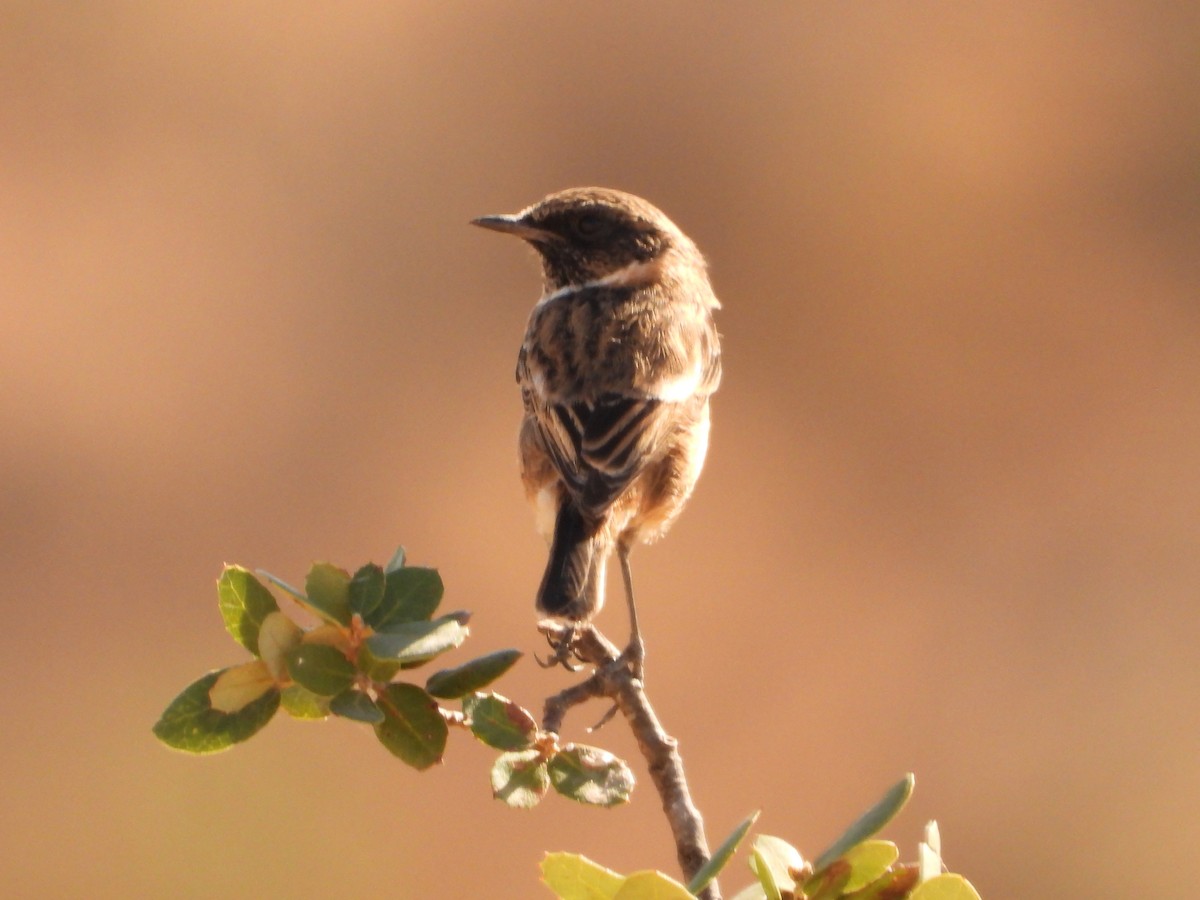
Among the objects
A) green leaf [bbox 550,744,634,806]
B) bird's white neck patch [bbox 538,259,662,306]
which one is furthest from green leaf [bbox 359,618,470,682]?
bird's white neck patch [bbox 538,259,662,306]

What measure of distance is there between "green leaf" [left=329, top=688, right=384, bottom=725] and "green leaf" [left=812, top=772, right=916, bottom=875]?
595 millimetres

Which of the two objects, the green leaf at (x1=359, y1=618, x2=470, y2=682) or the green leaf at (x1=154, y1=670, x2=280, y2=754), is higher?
the green leaf at (x1=359, y1=618, x2=470, y2=682)

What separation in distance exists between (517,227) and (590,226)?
33 cm

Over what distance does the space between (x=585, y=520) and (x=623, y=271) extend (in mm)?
2006

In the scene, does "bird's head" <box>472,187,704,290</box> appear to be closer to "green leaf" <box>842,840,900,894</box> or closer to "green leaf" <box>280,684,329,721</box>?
"green leaf" <box>280,684,329,721</box>

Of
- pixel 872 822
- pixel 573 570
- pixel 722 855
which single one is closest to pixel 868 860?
pixel 872 822

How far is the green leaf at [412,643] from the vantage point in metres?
1.81

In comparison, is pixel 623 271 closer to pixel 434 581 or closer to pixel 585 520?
pixel 585 520

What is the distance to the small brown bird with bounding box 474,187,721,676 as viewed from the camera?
4262mm

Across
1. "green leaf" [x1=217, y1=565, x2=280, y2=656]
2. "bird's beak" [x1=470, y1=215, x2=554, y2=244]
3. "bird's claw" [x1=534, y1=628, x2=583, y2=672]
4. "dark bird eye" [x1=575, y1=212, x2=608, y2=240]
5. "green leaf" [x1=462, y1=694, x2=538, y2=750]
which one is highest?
"dark bird eye" [x1=575, y1=212, x2=608, y2=240]

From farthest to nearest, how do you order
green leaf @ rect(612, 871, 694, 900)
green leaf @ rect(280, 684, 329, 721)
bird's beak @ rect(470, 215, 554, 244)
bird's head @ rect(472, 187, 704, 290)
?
bird's head @ rect(472, 187, 704, 290) → bird's beak @ rect(470, 215, 554, 244) → green leaf @ rect(280, 684, 329, 721) → green leaf @ rect(612, 871, 694, 900)

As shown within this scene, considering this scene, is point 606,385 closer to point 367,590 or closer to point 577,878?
point 367,590

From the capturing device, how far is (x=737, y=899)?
1.66 meters

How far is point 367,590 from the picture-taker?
1.97m
